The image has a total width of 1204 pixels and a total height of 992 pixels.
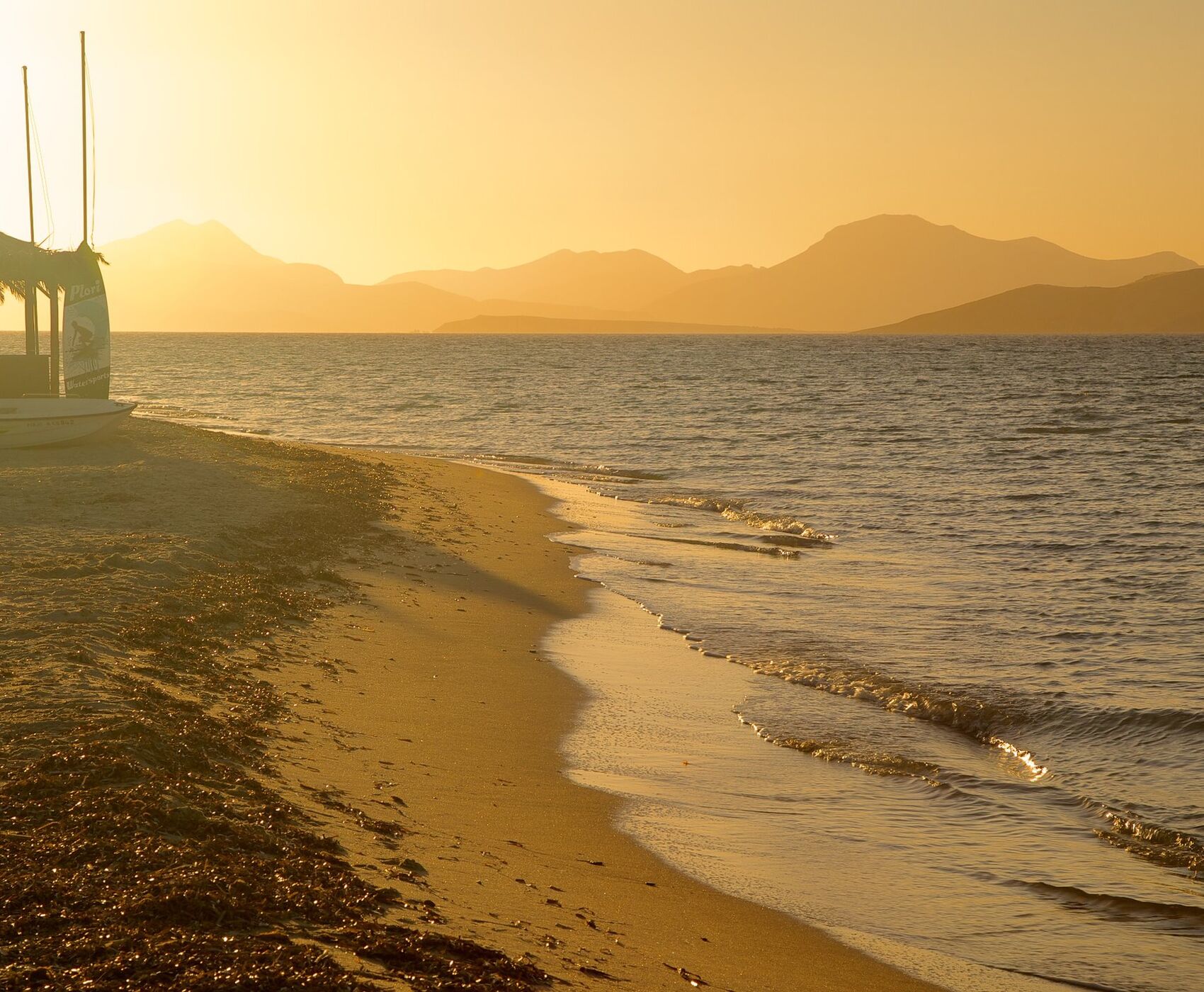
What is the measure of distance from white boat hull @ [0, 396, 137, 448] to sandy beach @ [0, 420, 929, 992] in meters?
7.16

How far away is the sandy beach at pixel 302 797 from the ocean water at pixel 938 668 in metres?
0.93

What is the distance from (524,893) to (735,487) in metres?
22.3

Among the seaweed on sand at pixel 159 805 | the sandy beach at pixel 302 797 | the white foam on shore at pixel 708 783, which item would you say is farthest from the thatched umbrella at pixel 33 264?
the white foam on shore at pixel 708 783

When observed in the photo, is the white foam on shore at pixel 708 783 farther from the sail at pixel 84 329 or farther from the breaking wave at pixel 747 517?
the sail at pixel 84 329

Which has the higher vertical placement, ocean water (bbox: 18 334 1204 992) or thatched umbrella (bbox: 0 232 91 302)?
thatched umbrella (bbox: 0 232 91 302)

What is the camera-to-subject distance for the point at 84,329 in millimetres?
23375

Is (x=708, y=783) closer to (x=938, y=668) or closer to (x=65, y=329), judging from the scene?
(x=938, y=668)

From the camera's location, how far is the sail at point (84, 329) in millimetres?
23266

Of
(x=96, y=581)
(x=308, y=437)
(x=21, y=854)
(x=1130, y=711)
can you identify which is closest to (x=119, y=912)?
(x=21, y=854)

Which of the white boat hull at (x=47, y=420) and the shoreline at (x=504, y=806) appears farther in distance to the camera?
the white boat hull at (x=47, y=420)

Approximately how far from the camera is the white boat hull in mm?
20125

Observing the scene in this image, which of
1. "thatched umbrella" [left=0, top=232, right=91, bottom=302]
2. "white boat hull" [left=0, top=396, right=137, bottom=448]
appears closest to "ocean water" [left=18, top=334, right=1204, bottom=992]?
"white boat hull" [left=0, top=396, right=137, bottom=448]

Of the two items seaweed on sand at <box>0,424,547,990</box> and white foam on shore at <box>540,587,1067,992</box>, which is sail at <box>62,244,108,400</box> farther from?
white foam on shore at <box>540,587,1067,992</box>

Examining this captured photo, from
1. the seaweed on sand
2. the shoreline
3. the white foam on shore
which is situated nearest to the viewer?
the seaweed on sand
